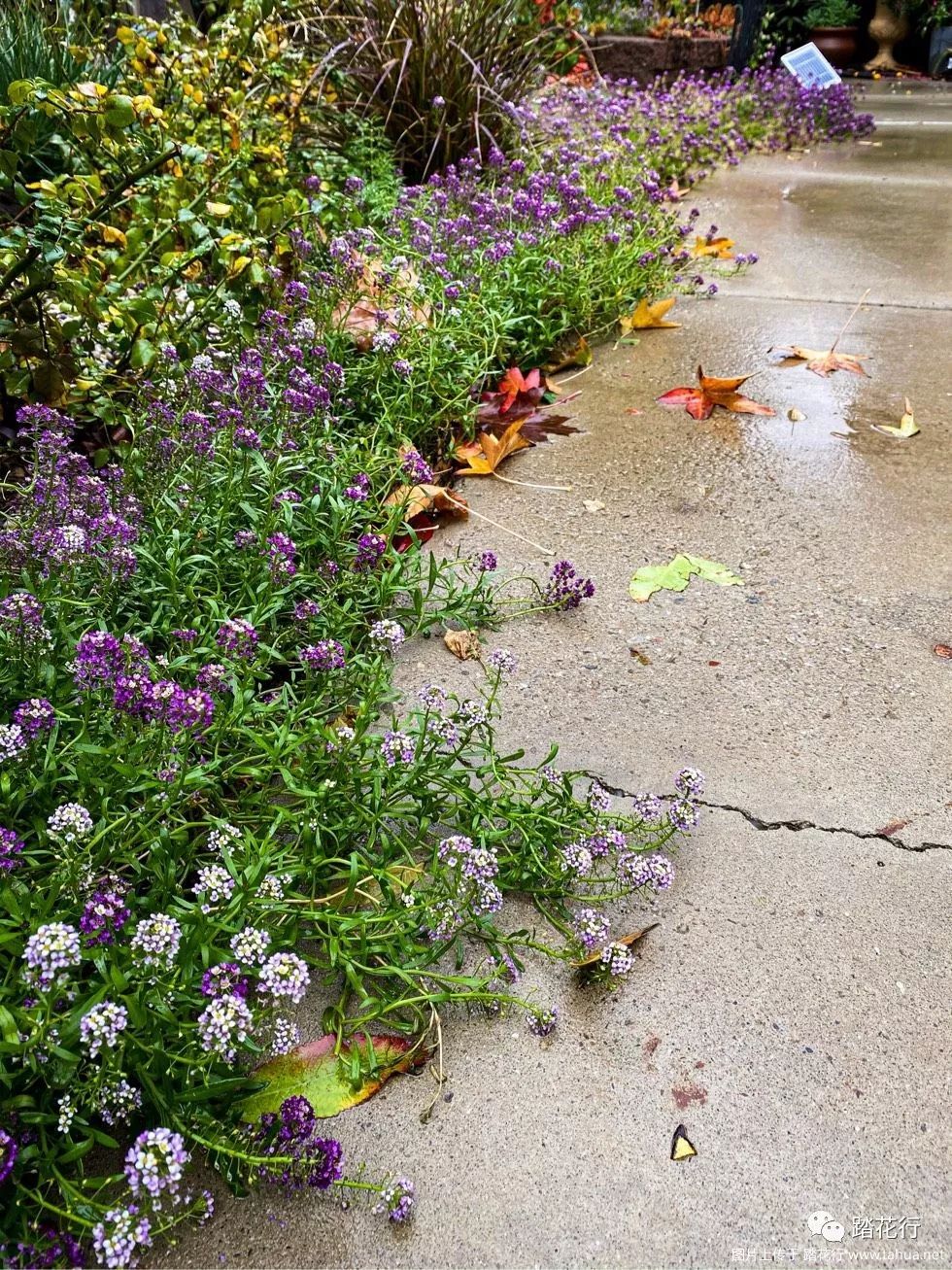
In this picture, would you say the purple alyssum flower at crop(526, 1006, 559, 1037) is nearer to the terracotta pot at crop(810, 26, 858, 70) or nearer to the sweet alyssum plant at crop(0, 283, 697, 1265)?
the sweet alyssum plant at crop(0, 283, 697, 1265)

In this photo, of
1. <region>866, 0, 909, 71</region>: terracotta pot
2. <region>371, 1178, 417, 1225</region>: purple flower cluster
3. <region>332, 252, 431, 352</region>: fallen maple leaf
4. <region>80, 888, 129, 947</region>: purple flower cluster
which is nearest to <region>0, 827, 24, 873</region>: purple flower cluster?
<region>80, 888, 129, 947</region>: purple flower cluster

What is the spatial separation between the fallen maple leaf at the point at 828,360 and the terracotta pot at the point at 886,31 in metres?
11.2

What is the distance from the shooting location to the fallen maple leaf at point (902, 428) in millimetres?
2879

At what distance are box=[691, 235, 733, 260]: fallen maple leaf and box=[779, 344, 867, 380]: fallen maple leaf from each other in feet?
4.06

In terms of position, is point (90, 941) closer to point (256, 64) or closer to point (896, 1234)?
point (896, 1234)

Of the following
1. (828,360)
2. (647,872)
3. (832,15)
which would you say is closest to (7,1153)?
(647,872)

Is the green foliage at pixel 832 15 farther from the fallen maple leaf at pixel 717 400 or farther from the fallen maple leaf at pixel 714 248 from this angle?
the fallen maple leaf at pixel 717 400

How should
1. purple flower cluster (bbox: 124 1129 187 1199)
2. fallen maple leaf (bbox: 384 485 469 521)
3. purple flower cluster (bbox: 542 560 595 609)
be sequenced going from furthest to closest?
fallen maple leaf (bbox: 384 485 469 521) → purple flower cluster (bbox: 542 560 595 609) → purple flower cluster (bbox: 124 1129 187 1199)

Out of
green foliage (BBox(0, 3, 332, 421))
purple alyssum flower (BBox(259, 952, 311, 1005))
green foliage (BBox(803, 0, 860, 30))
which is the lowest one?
purple alyssum flower (BBox(259, 952, 311, 1005))

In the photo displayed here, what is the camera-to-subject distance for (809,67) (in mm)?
9070

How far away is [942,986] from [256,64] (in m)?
4.22

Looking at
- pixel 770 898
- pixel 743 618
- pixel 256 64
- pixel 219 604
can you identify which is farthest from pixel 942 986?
pixel 256 64

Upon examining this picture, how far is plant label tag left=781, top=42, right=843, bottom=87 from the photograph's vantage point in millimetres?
8793

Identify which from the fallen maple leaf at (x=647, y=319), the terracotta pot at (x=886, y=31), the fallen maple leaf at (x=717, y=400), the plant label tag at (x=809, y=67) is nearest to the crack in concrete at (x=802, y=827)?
the fallen maple leaf at (x=717, y=400)
